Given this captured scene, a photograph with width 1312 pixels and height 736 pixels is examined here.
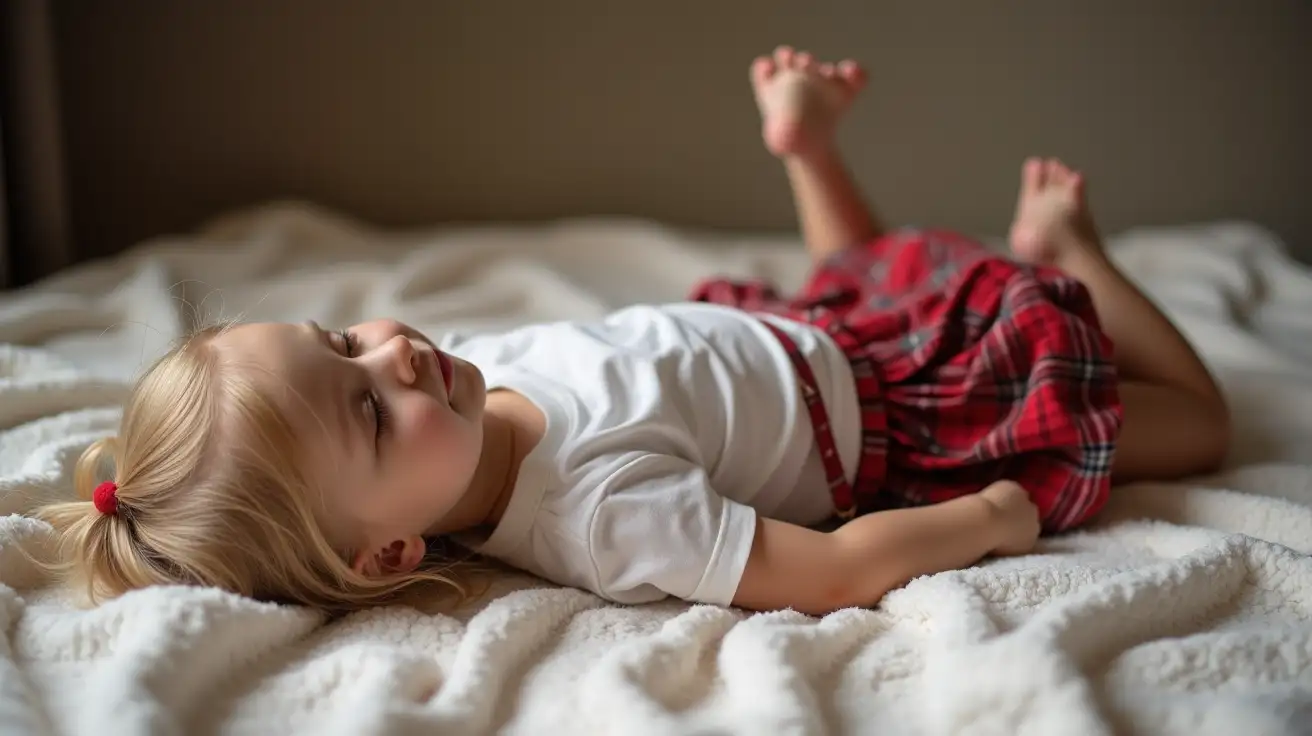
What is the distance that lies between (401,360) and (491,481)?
0.14 metres

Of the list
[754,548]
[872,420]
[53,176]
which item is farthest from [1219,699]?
[53,176]

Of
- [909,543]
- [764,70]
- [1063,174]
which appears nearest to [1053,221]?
[1063,174]

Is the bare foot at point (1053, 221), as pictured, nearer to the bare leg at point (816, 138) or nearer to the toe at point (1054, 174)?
the toe at point (1054, 174)

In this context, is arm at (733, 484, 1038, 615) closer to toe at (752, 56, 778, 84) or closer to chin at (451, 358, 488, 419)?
chin at (451, 358, 488, 419)

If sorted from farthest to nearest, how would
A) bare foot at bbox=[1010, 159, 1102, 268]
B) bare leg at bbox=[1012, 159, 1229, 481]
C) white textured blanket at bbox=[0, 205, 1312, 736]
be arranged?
bare foot at bbox=[1010, 159, 1102, 268]
bare leg at bbox=[1012, 159, 1229, 481]
white textured blanket at bbox=[0, 205, 1312, 736]

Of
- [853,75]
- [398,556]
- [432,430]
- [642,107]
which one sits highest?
[853,75]

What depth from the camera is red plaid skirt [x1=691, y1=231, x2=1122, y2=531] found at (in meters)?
1.00

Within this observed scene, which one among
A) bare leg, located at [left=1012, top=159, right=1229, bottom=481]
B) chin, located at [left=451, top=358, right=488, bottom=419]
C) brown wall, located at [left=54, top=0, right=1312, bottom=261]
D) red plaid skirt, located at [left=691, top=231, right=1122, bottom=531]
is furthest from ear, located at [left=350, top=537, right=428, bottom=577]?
brown wall, located at [left=54, top=0, right=1312, bottom=261]

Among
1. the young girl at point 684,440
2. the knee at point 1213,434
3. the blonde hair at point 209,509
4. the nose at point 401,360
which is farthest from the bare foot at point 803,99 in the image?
the blonde hair at point 209,509

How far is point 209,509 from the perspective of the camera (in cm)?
79

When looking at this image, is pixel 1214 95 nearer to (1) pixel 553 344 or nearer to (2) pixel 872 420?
(2) pixel 872 420

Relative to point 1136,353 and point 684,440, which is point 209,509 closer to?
point 684,440

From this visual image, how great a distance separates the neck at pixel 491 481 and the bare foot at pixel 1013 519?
39 cm

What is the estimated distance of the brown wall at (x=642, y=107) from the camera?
1.87 meters
